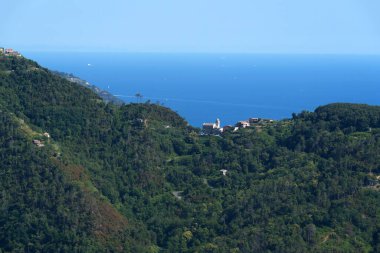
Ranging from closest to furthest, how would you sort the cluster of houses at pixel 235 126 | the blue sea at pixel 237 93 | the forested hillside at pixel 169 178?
1. the forested hillside at pixel 169 178
2. the cluster of houses at pixel 235 126
3. the blue sea at pixel 237 93

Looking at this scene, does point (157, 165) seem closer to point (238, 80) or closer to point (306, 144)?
point (306, 144)

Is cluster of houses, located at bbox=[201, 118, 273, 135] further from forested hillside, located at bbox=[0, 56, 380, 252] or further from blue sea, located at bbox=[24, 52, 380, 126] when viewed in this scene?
blue sea, located at bbox=[24, 52, 380, 126]

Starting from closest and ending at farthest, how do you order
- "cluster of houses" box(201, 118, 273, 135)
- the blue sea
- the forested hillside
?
1. the forested hillside
2. "cluster of houses" box(201, 118, 273, 135)
3. the blue sea

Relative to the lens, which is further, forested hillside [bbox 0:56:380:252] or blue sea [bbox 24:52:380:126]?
blue sea [bbox 24:52:380:126]

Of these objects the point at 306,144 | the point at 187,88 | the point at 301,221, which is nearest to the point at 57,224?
the point at 301,221

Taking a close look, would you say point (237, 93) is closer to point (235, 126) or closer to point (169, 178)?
point (235, 126)

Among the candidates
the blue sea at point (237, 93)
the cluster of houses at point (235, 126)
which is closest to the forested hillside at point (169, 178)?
the cluster of houses at point (235, 126)

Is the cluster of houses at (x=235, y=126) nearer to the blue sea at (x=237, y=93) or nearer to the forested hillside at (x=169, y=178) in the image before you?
the forested hillside at (x=169, y=178)

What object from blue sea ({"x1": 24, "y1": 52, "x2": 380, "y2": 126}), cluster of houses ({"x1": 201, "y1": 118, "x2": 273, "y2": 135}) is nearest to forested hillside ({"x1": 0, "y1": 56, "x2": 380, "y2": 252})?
cluster of houses ({"x1": 201, "y1": 118, "x2": 273, "y2": 135})
